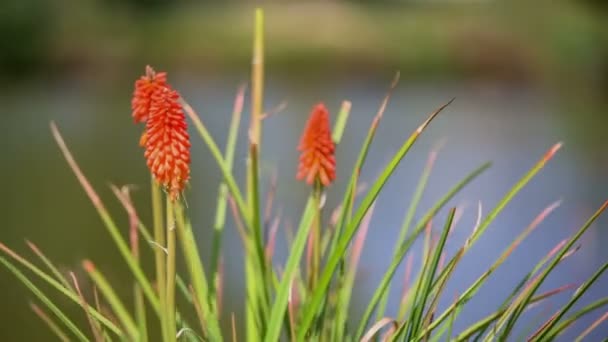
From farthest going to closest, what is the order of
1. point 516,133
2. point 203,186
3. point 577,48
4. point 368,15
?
point 368,15
point 577,48
point 516,133
point 203,186

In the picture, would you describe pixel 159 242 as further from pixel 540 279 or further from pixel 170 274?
pixel 540 279

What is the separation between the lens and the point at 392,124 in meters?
8.66

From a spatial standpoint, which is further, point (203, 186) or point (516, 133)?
point (516, 133)

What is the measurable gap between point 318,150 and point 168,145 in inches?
10.1

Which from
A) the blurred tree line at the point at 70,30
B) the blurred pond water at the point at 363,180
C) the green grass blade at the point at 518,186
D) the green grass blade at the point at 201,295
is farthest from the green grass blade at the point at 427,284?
the blurred tree line at the point at 70,30

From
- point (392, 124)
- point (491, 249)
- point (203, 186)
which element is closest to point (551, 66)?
point (392, 124)

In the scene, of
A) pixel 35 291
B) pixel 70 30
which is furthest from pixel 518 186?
pixel 70 30

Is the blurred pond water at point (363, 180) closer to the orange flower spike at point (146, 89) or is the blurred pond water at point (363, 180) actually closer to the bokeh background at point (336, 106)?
the bokeh background at point (336, 106)

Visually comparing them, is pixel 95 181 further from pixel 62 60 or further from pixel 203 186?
pixel 62 60

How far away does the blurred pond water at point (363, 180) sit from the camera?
3.09 metres

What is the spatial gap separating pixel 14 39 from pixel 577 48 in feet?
29.3

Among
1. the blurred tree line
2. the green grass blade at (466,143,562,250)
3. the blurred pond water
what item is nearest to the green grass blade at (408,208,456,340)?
the green grass blade at (466,143,562,250)

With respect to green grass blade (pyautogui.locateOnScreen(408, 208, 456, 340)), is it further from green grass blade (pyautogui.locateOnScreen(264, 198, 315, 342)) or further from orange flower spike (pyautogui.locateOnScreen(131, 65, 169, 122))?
orange flower spike (pyautogui.locateOnScreen(131, 65, 169, 122))

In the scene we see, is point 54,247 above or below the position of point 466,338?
above
